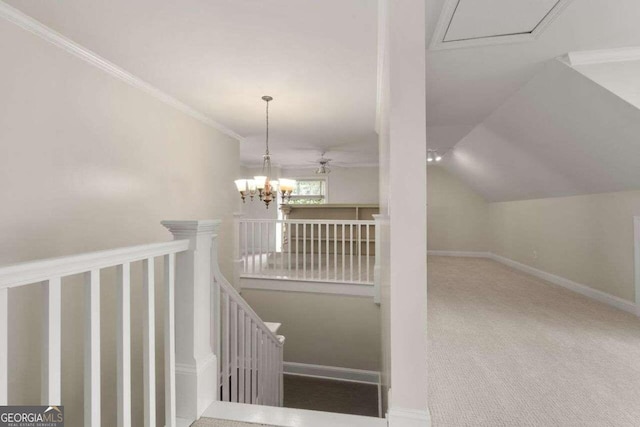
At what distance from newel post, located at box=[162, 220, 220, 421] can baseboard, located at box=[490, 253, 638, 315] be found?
12.5 feet

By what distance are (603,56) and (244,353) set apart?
3581 mm

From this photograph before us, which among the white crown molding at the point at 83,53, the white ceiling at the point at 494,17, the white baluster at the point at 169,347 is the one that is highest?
the white crown molding at the point at 83,53

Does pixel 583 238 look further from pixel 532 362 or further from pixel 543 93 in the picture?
pixel 532 362

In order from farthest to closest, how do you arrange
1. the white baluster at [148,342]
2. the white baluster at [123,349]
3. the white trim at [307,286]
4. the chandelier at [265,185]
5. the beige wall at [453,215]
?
the beige wall at [453,215]
the white trim at [307,286]
the chandelier at [265,185]
the white baluster at [148,342]
the white baluster at [123,349]

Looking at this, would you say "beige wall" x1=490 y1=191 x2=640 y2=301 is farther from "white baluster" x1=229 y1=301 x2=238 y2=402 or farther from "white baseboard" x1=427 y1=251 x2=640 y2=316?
"white baluster" x1=229 y1=301 x2=238 y2=402

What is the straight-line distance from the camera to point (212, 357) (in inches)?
57.7

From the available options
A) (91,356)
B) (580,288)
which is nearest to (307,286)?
(91,356)

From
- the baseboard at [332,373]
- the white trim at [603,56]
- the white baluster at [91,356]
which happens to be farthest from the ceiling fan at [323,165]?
the white baluster at [91,356]

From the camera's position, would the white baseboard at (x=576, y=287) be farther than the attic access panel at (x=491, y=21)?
Yes

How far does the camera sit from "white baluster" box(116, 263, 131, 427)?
1.02 metres

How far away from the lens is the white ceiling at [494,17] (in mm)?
1646

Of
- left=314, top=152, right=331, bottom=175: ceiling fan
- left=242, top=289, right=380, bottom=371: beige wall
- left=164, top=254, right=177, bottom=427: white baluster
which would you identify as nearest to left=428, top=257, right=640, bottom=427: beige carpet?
left=242, top=289, right=380, bottom=371: beige wall

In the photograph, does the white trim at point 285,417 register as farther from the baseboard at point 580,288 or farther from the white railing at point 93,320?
the baseboard at point 580,288

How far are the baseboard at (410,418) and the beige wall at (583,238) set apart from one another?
9.49 ft
